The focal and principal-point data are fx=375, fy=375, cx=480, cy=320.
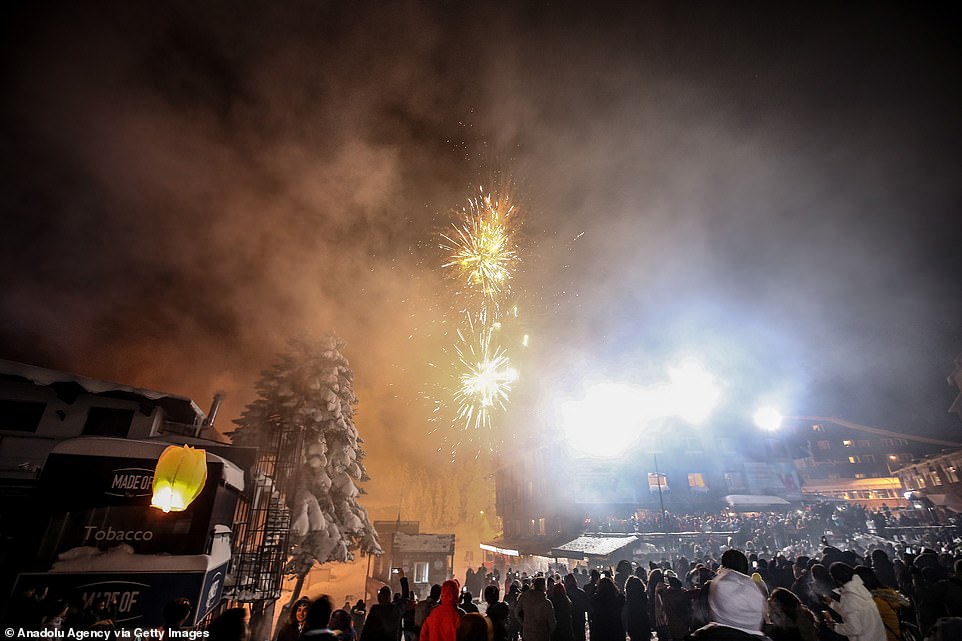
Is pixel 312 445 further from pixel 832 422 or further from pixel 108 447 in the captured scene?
pixel 832 422

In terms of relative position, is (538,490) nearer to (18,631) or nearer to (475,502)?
(18,631)

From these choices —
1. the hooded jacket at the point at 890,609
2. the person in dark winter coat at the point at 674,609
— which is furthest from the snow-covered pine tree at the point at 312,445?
the hooded jacket at the point at 890,609

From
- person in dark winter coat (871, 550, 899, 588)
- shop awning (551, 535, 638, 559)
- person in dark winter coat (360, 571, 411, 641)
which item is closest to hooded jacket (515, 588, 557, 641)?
person in dark winter coat (360, 571, 411, 641)

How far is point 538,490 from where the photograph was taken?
132 ft

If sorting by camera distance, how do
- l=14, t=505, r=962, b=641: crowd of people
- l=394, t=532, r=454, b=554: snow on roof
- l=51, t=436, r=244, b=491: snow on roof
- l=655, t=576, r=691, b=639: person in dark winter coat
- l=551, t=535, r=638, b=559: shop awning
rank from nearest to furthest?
l=14, t=505, r=962, b=641: crowd of people < l=655, t=576, r=691, b=639: person in dark winter coat < l=51, t=436, r=244, b=491: snow on roof < l=551, t=535, r=638, b=559: shop awning < l=394, t=532, r=454, b=554: snow on roof

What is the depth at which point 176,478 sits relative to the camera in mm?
8938

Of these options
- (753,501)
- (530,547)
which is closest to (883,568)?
(530,547)

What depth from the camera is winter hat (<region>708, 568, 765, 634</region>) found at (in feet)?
10.9

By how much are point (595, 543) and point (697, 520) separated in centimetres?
1035

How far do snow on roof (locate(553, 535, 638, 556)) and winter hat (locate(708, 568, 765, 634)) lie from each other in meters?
22.6

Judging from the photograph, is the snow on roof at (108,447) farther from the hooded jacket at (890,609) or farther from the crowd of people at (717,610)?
the hooded jacket at (890,609)

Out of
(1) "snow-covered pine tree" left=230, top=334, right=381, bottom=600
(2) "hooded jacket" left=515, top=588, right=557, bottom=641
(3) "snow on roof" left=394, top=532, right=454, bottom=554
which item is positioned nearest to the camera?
(2) "hooded jacket" left=515, top=588, right=557, bottom=641

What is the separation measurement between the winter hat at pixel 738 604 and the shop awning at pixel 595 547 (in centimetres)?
2257
